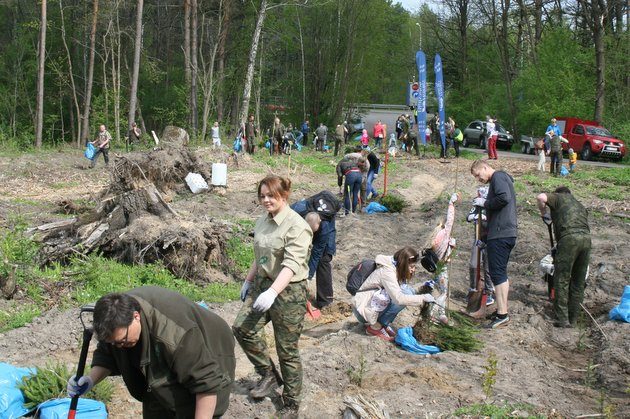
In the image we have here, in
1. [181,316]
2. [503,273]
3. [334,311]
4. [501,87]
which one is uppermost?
[501,87]

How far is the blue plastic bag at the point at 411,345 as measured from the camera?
6.91 metres

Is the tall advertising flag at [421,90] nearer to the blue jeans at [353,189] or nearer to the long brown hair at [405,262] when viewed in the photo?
the blue jeans at [353,189]

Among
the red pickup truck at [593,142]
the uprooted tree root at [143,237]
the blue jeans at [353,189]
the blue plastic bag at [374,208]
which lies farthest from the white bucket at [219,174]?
the red pickup truck at [593,142]

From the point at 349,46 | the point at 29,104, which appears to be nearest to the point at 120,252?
the point at 29,104

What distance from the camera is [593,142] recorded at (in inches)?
1136

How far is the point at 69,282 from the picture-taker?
27.8 ft

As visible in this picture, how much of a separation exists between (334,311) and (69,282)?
3.27m

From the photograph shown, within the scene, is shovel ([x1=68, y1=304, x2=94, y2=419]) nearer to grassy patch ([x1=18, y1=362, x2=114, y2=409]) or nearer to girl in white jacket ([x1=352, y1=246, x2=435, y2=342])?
grassy patch ([x1=18, y1=362, x2=114, y2=409])

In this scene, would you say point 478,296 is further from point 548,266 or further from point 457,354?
point 457,354

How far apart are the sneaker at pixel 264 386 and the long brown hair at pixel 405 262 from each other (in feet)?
6.38

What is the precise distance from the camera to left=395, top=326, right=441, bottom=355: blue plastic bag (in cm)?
691

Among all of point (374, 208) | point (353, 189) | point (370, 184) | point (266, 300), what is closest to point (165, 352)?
point (266, 300)

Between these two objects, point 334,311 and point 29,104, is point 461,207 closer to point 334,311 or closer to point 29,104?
point 334,311

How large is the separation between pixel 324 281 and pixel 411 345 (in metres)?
1.92
